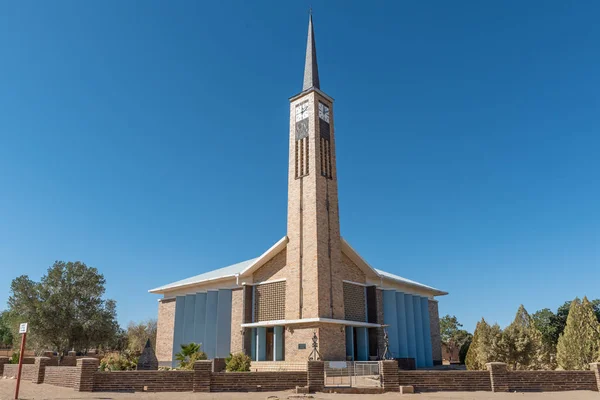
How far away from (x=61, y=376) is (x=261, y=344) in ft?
42.7

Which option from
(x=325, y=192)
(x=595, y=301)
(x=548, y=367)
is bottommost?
(x=548, y=367)

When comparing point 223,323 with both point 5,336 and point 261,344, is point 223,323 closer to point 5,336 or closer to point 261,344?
point 261,344

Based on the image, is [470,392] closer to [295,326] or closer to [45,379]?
[295,326]

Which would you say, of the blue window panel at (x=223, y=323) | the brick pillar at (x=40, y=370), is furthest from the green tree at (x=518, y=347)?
the brick pillar at (x=40, y=370)

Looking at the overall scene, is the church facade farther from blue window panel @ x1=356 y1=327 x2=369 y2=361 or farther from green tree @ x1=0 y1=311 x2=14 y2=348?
green tree @ x1=0 y1=311 x2=14 y2=348

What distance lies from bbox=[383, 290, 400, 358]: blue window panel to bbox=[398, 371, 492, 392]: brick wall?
13.8 m

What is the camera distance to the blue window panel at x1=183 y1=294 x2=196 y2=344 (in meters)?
32.3

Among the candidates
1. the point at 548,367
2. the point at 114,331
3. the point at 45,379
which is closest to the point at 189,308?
the point at 114,331

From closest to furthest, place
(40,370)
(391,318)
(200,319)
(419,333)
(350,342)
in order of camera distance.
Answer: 1. (40,370)
2. (350,342)
3. (200,319)
4. (391,318)
5. (419,333)

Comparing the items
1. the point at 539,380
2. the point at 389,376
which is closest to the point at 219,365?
the point at 389,376

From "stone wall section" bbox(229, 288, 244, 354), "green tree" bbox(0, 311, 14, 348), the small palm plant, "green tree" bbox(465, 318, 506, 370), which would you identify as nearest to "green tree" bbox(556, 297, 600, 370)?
"green tree" bbox(465, 318, 506, 370)

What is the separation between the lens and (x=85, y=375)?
627 inches

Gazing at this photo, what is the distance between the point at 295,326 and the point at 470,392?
11.4 m

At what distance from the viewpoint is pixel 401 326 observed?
110 feet
